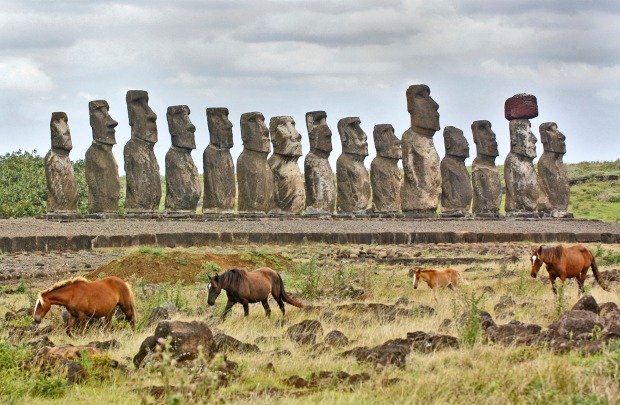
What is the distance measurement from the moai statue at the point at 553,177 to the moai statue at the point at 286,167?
845 centimetres

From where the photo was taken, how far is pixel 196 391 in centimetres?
726

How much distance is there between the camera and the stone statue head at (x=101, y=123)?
28.3 m

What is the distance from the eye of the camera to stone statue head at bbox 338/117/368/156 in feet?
104

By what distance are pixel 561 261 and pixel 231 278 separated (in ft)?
13.7

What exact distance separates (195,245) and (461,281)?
10350 mm

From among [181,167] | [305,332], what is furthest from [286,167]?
[305,332]

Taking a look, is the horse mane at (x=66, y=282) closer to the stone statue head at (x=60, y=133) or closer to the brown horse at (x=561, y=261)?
the brown horse at (x=561, y=261)

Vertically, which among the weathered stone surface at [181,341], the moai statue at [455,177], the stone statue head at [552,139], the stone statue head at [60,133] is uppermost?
the stone statue head at [60,133]

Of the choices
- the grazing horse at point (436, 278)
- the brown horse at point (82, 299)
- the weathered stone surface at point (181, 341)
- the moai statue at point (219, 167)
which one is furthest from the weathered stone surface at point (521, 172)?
the weathered stone surface at point (181, 341)

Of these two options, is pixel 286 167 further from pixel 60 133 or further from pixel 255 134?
pixel 60 133

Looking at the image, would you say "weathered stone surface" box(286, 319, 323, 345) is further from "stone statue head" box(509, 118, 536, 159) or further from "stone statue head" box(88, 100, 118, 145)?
"stone statue head" box(509, 118, 536, 159)

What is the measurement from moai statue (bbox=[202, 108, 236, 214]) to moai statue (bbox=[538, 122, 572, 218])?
10475mm

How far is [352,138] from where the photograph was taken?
104 ft

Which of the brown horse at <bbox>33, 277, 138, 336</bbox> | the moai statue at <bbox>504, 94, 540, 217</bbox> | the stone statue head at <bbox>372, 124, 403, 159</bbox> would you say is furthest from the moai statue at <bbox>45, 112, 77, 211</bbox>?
the brown horse at <bbox>33, 277, 138, 336</bbox>
